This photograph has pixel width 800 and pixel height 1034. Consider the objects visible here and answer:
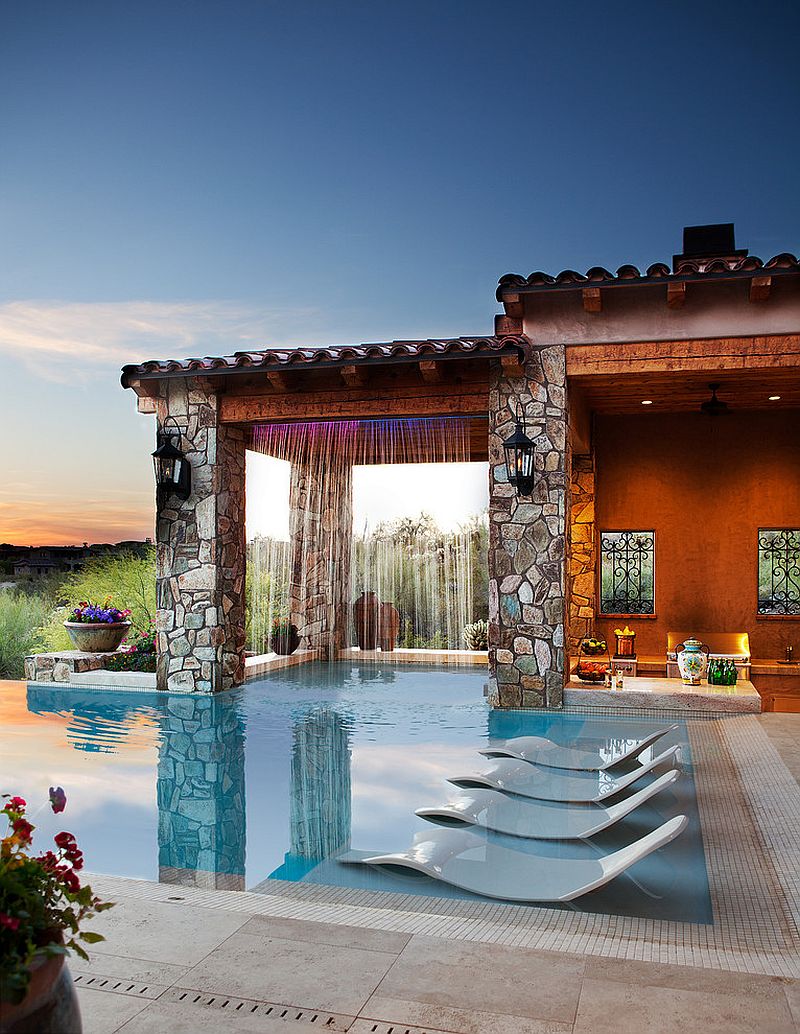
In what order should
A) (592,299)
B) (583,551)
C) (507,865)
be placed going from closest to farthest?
(507,865)
(592,299)
(583,551)

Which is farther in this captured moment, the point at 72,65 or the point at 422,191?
the point at 422,191

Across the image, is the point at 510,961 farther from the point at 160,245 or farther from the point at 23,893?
the point at 160,245

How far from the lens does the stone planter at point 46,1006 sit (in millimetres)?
1812

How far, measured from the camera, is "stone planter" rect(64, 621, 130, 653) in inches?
472

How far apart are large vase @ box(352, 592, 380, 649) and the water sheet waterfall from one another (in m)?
0.11

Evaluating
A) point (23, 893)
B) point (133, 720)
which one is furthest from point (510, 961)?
point (133, 720)

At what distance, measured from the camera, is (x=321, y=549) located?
14.5m

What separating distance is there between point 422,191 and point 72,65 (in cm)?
646

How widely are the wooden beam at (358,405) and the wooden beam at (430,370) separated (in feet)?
1.00

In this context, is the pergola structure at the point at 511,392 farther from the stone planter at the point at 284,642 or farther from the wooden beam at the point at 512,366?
the stone planter at the point at 284,642

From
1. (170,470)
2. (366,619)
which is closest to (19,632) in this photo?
(366,619)

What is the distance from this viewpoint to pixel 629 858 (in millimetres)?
4379

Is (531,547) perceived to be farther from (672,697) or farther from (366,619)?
(366,619)

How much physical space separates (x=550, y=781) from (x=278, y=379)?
5.75 meters
